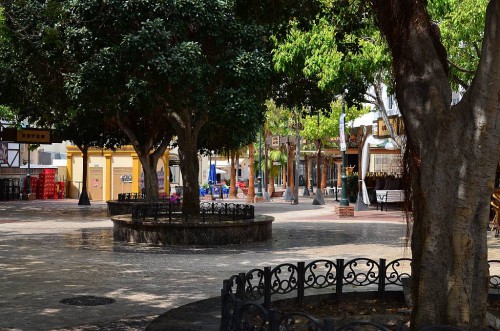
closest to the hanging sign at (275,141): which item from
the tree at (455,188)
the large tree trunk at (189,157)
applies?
the large tree trunk at (189,157)

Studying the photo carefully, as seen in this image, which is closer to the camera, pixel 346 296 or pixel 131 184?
pixel 346 296

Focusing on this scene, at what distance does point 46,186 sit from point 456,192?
4720 centimetres

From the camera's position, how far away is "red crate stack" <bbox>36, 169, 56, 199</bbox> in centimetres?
5047

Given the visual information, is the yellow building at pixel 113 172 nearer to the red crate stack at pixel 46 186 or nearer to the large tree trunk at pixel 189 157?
the red crate stack at pixel 46 186

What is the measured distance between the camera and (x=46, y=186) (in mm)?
50594

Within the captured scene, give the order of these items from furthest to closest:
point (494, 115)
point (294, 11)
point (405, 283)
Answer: point (294, 11) → point (405, 283) → point (494, 115)

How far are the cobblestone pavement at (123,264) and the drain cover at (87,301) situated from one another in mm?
123

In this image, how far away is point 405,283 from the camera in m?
8.21

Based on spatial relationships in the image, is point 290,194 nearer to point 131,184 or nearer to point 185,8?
point 131,184

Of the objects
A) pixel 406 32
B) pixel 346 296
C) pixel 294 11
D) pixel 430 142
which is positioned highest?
pixel 294 11

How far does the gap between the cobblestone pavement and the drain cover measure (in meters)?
0.12

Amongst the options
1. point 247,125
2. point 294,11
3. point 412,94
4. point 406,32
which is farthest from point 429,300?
point 247,125

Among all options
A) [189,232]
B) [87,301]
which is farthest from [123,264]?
[87,301]

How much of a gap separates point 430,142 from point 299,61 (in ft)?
44.9
